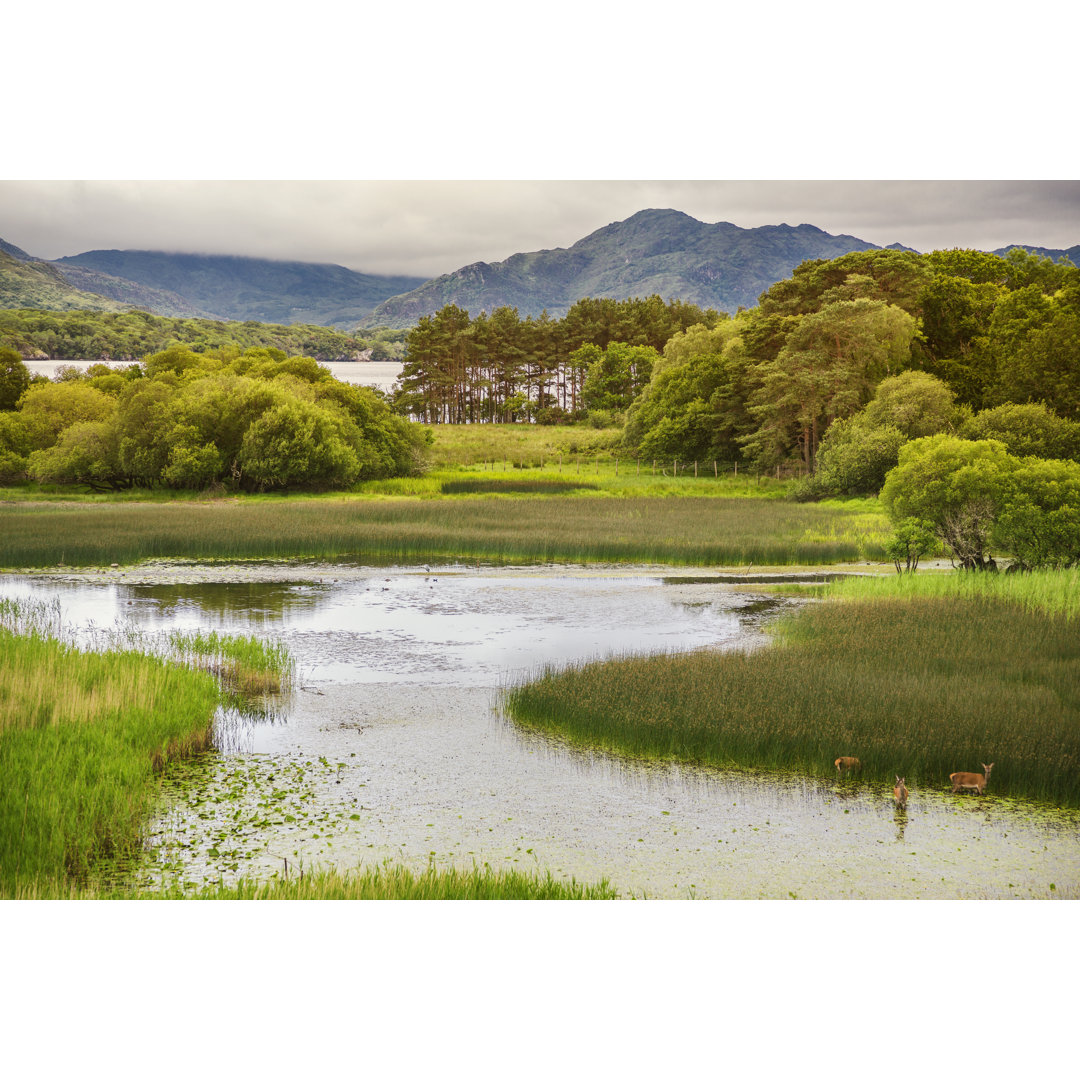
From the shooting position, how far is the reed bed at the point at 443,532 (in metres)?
13.7

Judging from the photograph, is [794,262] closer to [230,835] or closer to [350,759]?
[350,759]

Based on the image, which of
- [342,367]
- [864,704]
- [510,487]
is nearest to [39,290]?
[342,367]

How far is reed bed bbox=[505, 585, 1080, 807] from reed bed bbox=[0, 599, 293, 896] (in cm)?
306

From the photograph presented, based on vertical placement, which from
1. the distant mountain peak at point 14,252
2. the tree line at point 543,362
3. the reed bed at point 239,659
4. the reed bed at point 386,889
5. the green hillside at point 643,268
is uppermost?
the tree line at point 543,362

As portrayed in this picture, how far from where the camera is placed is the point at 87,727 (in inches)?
290

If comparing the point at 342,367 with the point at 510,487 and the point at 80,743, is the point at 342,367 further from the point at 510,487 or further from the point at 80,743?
the point at 510,487

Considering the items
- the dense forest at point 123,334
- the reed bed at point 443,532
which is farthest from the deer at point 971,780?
the reed bed at point 443,532

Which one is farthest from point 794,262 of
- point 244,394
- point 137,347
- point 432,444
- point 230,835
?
point 432,444

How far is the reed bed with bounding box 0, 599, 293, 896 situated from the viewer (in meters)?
5.86

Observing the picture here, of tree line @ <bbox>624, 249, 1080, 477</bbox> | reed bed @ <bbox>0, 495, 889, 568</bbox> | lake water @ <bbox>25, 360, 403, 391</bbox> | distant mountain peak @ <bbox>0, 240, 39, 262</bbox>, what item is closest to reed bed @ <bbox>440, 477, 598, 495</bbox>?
reed bed @ <bbox>0, 495, 889, 568</bbox>

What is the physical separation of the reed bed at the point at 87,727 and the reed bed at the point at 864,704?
3062 mm

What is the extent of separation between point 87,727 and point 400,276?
6800 mm

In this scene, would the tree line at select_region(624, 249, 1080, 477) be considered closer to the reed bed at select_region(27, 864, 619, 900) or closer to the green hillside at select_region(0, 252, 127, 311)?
the reed bed at select_region(27, 864, 619, 900)

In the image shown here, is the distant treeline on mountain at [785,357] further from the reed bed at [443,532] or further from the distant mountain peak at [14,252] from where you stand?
the distant mountain peak at [14,252]
